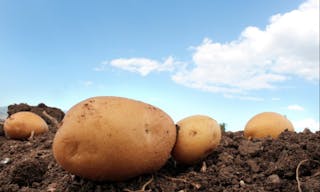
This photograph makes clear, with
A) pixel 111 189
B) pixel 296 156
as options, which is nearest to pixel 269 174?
pixel 296 156

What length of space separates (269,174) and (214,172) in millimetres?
412

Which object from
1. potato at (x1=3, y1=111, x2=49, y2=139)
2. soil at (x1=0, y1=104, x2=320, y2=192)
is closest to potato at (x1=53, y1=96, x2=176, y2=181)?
soil at (x1=0, y1=104, x2=320, y2=192)

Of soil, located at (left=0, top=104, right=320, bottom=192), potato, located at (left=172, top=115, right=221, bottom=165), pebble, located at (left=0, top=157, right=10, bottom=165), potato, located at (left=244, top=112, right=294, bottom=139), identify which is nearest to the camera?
soil, located at (left=0, top=104, right=320, bottom=192)

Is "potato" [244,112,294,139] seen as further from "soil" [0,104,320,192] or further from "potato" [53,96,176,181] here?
"potato" [53,96,176,181]

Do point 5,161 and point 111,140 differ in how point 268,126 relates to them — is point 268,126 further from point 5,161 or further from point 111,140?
point 5,161

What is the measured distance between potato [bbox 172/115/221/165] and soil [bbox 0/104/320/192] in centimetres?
10

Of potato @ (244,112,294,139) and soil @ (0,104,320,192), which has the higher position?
potato @ (244,112,294,139)

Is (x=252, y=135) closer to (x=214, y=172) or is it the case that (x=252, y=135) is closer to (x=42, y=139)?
(x=214, y=172)

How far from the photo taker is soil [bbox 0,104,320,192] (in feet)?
10.2

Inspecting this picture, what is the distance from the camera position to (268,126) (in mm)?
4062

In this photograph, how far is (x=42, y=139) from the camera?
5.62 metres

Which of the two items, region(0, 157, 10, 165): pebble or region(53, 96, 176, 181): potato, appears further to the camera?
region(0, 157, 10, 165): pebble

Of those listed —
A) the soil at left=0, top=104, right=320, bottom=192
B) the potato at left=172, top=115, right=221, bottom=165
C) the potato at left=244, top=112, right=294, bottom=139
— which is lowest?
the soil at left=0, top=104, right=320, bottom=192

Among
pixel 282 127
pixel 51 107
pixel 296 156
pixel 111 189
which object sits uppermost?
pixel 51 107
